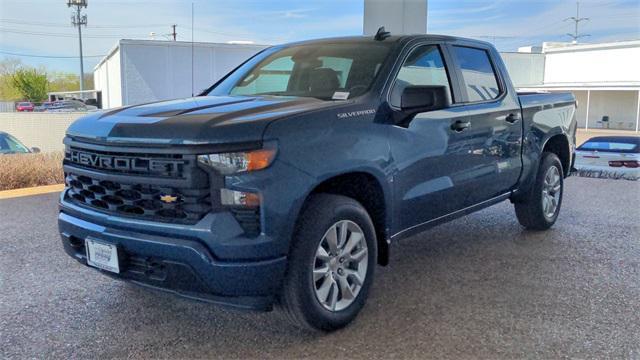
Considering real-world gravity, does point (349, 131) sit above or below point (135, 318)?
above

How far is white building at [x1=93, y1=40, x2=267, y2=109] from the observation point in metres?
29.8

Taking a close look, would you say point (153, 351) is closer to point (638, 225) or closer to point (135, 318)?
point (135, 318)

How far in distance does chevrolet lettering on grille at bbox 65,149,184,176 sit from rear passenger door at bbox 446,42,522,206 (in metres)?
2.30

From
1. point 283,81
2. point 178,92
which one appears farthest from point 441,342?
point 178,92

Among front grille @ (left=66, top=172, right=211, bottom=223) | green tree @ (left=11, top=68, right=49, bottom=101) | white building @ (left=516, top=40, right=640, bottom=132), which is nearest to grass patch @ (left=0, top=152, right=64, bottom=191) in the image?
front grille @ (left=66, top=172, right=211, bottom=223)

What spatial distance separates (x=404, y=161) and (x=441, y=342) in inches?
48.3

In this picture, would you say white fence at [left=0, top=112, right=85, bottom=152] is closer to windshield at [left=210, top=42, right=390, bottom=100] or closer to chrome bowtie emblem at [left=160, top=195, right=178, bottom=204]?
windshield at [left=210, top=42, right=390, bottom=100]

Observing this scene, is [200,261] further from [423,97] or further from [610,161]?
[610,161]

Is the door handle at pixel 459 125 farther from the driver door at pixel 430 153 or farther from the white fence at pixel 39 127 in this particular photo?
the white fence at pixel 39 127

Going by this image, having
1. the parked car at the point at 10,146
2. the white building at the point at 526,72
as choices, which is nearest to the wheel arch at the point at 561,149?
the parked car at the point at 10,146

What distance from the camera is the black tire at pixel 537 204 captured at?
596 centimetres

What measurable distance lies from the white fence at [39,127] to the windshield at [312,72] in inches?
946

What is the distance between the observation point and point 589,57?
144 ft

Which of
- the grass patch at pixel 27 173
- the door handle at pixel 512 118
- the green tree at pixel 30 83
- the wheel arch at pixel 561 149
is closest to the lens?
the door handle at pixel 512 118
